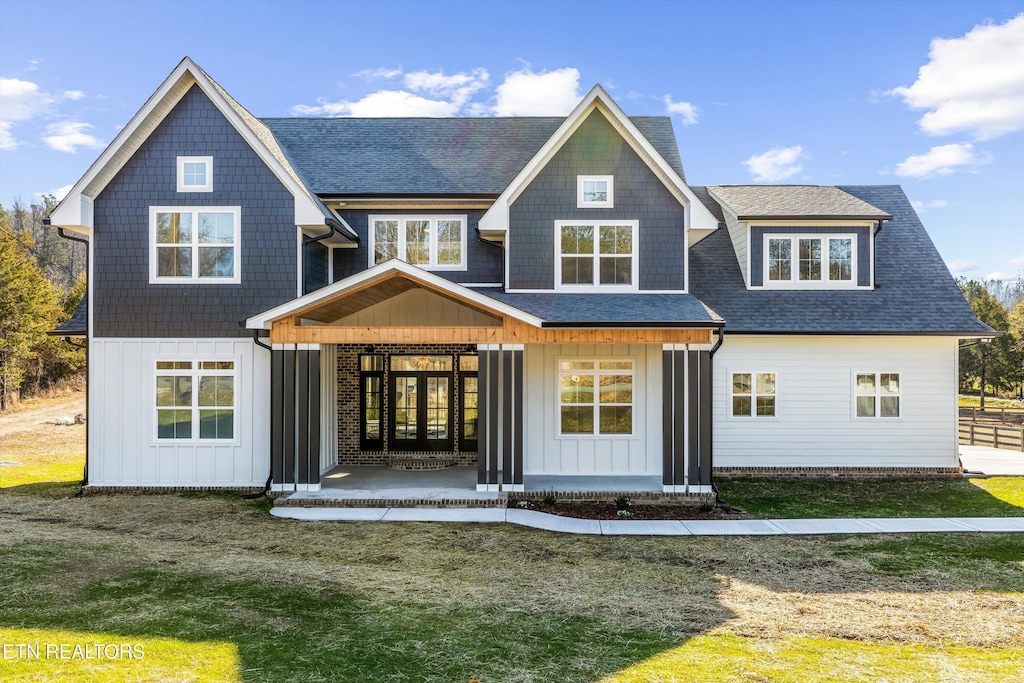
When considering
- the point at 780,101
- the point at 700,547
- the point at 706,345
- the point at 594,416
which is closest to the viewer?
the point at 700,547

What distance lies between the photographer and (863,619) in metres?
6.70

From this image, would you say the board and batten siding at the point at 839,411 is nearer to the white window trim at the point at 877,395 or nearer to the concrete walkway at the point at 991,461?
the white window trim at the point at 877,395

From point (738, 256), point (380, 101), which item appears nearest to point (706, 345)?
point (738, 256)

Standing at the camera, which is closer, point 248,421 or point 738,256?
point 248,421

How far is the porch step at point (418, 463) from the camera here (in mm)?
15547

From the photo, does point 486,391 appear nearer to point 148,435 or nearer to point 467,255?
point 467,255

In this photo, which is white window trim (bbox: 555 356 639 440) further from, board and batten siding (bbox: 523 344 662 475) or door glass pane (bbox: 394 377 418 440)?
door glass pane (bbox: 394 377 418 440)

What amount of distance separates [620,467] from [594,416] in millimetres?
1216

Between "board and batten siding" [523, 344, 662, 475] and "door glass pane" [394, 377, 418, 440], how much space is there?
3.27 metres

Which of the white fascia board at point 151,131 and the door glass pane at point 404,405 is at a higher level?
the white fascia board at point 151,131

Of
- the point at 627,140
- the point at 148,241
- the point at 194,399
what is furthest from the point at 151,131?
the point at 627,140

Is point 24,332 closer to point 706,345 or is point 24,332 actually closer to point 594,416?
point 594,416

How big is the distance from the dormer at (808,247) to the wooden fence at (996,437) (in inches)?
347

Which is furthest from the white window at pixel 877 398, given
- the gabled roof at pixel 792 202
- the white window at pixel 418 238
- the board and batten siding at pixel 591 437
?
the white window at pixel 418 238
